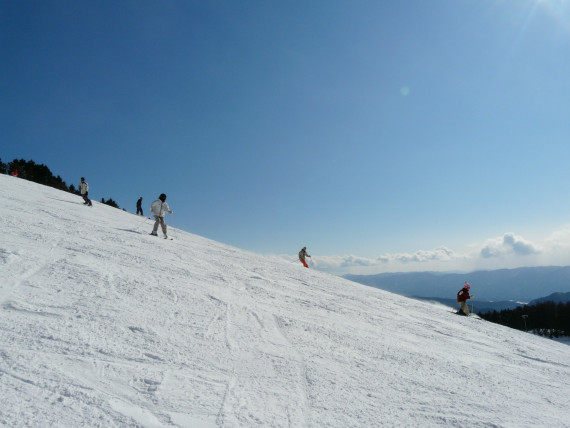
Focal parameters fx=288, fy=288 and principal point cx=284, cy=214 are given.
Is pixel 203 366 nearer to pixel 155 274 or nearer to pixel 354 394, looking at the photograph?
pixel 354 394

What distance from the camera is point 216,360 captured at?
14.4 ft

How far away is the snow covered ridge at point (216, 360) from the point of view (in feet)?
10.8

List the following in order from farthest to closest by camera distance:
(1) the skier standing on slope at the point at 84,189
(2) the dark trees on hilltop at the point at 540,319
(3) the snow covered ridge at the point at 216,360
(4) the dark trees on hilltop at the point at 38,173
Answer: (2) the dark trees on hilltop at the point at 540,319, (4) the dark trees on hilltop at the point at 38,173, (1) the skier standing on slope at the point at 84,189, (3) the snow covered ridge at the point at 216,360

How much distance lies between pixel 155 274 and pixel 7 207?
9.90 metres

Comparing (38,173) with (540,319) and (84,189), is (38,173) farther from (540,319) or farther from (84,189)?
(540,319)

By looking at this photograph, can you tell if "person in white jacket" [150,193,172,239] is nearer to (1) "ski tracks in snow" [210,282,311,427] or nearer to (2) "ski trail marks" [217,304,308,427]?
(1) "ski tracks in snow" [210,282,311,427]

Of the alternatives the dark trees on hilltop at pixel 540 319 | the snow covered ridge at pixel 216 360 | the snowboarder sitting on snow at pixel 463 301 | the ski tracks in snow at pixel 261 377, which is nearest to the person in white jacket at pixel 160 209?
the snow covered ridge at pixel 216 360

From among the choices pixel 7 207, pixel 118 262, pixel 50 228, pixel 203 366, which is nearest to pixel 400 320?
pixel 203 366

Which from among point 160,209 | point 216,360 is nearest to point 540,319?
point 160,209

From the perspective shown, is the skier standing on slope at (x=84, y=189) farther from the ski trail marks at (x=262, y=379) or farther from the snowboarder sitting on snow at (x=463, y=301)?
the snowboarder sitting on snow at (x=463, y=301)

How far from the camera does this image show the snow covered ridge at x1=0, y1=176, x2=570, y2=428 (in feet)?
10.8

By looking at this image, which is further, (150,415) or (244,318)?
(244,318)

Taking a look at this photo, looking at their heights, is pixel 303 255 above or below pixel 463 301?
above

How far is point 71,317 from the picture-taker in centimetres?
469
